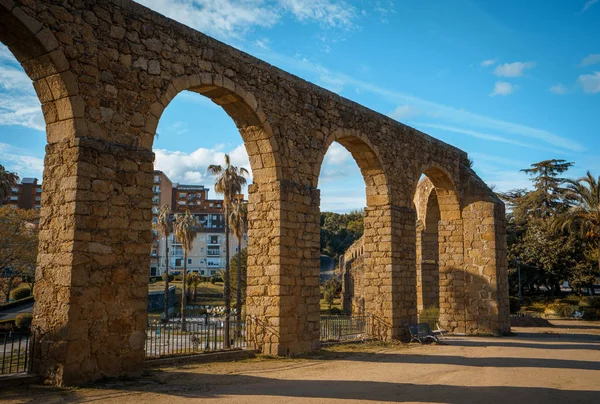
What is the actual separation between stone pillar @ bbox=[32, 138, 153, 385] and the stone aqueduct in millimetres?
18

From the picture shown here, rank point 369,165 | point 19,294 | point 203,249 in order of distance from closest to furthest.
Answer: point 369,165
point 19,294
point 203,249

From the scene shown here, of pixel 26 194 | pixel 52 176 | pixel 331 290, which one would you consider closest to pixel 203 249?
pixel 26 194

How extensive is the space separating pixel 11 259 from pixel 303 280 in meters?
23.3

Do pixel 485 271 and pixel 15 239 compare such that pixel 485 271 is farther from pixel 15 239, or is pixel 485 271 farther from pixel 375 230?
pixel 15 239

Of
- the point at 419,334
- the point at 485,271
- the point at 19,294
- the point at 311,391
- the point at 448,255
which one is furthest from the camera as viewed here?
the point at 19,294

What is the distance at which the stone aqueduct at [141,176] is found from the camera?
23.1ft

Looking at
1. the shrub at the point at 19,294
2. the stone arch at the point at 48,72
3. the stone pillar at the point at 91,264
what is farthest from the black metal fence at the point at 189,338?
the shrub at the point at 19,294

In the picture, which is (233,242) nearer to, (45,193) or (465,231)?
(465,231)

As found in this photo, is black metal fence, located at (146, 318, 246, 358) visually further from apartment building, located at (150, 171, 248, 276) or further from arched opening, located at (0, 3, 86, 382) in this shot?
apartment building, located at (150, 171, 248, 276)

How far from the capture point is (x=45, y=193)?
7375 millimetres

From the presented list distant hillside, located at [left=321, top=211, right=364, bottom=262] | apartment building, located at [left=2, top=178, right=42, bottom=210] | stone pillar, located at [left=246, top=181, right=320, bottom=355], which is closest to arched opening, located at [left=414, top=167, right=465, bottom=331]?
stone pillar, located at [left=246, top=181, right=320, bottom=355]

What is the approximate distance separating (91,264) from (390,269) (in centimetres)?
777

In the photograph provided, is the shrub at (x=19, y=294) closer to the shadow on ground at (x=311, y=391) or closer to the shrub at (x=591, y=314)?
the shadow on ground at (x=311, y=391)

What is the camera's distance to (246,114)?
1011 centimetres
